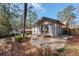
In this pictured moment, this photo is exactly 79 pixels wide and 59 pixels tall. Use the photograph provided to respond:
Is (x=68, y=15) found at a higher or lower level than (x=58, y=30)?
higher

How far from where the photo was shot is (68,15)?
77.5 inches

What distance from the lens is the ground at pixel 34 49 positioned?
194 centimetres

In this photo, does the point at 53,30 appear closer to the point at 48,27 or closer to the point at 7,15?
the point at 48,27

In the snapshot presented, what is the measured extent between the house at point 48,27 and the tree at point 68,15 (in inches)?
2.1

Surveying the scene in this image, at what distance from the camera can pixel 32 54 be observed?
1.95 meters

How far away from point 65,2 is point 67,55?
0.47 m

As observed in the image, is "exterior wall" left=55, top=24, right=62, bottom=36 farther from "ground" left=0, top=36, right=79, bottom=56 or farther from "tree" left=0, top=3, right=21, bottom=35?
"tree" left=0, top=3, right=21, bottom=35

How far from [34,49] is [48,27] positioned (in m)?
0.24

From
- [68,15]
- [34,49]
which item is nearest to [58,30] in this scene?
[68,15]

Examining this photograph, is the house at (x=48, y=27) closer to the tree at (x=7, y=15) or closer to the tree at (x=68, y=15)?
the tree at (x=68, y=15)

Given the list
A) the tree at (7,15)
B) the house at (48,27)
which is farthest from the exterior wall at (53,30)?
the tree at (7,15)

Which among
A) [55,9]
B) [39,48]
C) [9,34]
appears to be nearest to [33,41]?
[39,48]

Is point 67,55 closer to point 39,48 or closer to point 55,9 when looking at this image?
point 39,48

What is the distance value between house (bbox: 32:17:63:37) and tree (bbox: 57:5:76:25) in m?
0.05
